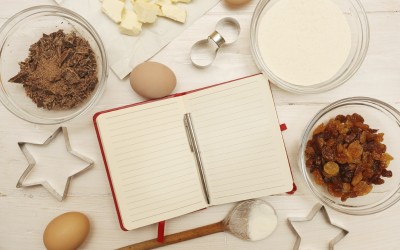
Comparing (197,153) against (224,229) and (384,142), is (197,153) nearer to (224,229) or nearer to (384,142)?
(224,229)

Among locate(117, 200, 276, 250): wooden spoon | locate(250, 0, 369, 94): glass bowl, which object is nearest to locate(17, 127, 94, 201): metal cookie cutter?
locate(117, 200, 276, 250): wooden spoon

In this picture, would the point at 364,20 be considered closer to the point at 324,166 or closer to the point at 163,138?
the point at 324,166

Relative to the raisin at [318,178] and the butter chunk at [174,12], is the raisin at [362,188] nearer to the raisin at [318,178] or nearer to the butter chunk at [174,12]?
the raisin at [318,178]

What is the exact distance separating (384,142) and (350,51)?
280 mm

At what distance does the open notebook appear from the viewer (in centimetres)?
101

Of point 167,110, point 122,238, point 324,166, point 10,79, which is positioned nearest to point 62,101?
point 10,79

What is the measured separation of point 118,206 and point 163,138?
0.22 metres

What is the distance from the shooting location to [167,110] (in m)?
1.02

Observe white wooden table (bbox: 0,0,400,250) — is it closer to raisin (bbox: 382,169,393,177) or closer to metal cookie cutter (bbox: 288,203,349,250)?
metal cookie cutter (bbox: 288,203,349,250)

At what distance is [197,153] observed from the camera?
1.03 metres

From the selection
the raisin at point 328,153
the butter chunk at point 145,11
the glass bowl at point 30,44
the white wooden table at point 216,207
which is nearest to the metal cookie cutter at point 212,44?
the white wooden table at point 216,207

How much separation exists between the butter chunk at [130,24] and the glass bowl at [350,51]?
0.32 metres

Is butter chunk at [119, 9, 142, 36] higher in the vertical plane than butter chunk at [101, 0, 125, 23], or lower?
lower

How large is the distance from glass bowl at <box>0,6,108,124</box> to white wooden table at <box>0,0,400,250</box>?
41mm
